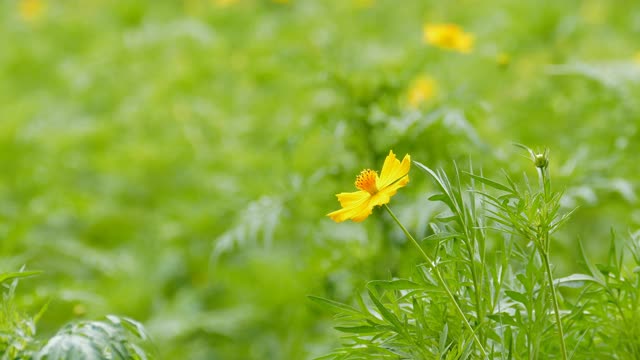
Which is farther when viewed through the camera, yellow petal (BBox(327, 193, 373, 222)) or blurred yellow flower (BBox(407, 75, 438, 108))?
blurred yellow flower (BBox(407, 75, 438, 108))

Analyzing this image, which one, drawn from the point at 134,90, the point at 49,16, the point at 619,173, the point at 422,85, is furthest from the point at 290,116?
the point at 49,16

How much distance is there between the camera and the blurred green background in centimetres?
194

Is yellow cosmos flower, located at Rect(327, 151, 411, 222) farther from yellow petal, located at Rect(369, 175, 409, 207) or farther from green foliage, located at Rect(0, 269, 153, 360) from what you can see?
green foliage, located at Rect(0, 269, 153, 360)

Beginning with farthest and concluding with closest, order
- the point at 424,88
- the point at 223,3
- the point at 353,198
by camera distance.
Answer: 1. the point at 223,3
2. the point at 424,88
3. the point at 353,198

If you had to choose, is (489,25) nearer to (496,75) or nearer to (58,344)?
(496,75)

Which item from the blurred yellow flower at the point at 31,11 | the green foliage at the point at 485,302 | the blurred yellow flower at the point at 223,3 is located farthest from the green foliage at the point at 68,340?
the blurred yellow flower at the point at 31,11

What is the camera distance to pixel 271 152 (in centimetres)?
278

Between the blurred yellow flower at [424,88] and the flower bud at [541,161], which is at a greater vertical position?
the blurred yellow flower at [424,88]

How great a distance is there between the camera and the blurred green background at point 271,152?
1940 mm

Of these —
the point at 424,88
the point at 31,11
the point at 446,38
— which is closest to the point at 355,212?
the point at 446,38

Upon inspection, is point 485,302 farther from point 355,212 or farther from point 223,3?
point 223,3

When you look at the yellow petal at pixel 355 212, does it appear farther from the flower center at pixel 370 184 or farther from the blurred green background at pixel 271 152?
the blurred green background at pixel 271 152

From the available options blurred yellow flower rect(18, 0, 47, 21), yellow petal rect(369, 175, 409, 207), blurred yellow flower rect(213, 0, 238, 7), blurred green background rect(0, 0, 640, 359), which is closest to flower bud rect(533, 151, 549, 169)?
yellow petal rect(369, 175, 409, 207)

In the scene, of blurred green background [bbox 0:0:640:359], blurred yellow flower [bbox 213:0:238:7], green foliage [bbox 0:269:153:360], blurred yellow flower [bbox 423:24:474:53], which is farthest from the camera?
blurred yellow flower [bbox 213:0:238:7]
